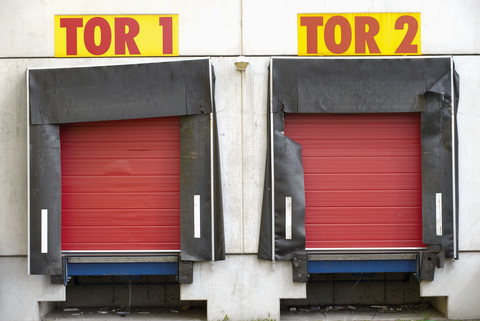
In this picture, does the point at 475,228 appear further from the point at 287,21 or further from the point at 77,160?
the point at 77,160

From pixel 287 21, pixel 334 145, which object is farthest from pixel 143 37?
pixel 334 145

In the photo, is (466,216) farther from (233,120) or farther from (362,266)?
(233,120)

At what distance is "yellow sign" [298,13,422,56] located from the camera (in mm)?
6523

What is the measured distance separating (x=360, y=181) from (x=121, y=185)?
339cm

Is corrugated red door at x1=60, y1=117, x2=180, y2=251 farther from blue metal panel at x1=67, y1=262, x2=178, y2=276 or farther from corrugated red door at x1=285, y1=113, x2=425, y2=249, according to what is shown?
corrugated red door at x1=285, y1=113, x2=425, y2=249

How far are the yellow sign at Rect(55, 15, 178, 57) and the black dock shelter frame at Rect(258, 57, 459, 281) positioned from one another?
158cm

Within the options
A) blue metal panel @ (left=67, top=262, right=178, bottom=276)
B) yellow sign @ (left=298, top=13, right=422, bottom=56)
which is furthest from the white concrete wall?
blue metal panel @ (left=67, top=262, right=178, bottom=276)

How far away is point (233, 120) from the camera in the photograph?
21.2ft

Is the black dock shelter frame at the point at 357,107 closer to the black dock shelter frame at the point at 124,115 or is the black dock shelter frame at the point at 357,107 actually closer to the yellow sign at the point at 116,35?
the black dock shelter frame at the point at 124,115

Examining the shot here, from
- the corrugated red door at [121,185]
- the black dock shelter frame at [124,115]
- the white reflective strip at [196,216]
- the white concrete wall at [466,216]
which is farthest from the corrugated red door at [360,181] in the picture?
the corrugated red door at [121,185]

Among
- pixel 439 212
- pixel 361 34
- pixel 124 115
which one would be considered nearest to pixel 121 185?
pixel 124 115

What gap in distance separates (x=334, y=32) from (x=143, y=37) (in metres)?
2.70

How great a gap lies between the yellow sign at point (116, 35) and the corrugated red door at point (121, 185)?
3.27ft

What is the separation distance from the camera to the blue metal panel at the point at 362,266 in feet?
21.3
